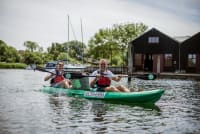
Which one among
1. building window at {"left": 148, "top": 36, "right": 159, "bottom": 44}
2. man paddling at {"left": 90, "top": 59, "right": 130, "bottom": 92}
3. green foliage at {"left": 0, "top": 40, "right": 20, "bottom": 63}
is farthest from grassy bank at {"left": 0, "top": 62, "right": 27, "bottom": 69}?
man paddling at {"left": 90, "top": 59, "right": 130, "bottom": 92}

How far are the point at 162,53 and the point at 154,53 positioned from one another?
3.41 feet

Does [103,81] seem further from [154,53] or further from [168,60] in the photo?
[154,53]

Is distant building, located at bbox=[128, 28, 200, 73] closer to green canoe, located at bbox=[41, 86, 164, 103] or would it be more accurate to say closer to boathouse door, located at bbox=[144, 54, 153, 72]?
boathouse door, located at bbox=[144, 54, 153, 72]

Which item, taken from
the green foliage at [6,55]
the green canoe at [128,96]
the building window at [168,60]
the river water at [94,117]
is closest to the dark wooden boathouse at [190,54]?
the building window at [168,60]

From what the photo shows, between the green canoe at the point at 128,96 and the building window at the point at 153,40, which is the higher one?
the building window at the point at 153,40

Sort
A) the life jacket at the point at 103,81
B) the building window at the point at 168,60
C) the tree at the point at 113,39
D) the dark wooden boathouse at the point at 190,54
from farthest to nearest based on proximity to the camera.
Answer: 1. the tree at the point at 113,39
2. the building window at the point at 168,60
3. the dark wooden boathouse at the point at 190,54
4. the life jacket at the point at 103,81

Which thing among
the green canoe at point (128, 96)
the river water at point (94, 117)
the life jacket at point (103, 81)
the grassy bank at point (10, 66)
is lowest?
the river water at point (94, 117)

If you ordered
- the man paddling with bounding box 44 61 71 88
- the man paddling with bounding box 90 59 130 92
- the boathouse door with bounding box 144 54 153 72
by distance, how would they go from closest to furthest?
the man paddling with bounding box 90 59 130 92 < the man paddling with bounding box 44 61 71 88 < the boathouse door with bounding box 144 54 153 72

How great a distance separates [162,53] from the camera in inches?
1752

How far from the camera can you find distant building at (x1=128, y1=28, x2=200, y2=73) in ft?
141

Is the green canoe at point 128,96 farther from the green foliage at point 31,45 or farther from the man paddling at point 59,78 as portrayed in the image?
the green foliage at point 31,45

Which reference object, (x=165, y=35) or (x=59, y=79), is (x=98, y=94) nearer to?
(x=59, y=79)

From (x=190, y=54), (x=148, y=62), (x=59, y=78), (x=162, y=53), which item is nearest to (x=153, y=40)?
(x=162, y=53)

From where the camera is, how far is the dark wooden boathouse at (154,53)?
144ft
